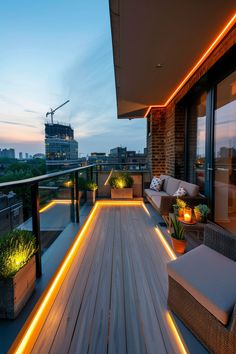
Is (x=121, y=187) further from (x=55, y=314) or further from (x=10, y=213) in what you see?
(x=55, y=314)

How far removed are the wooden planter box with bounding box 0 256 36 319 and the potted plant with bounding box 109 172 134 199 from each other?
4074 millimetres

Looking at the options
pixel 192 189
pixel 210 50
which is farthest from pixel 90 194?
pixel 210 50

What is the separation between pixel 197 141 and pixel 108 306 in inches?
134

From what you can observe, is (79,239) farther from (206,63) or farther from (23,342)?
(206,63)

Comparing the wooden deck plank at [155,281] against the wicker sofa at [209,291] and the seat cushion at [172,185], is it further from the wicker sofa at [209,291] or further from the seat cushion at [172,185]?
the seat cushion at [172,185]

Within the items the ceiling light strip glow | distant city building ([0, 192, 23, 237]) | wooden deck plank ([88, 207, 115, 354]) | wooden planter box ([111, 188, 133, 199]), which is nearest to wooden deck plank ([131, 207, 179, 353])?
wooden deck plank ([88, 207, 115, 354])

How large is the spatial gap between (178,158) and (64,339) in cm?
416

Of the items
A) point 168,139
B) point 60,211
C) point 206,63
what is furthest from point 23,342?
point 168,139

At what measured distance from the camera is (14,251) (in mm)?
1367

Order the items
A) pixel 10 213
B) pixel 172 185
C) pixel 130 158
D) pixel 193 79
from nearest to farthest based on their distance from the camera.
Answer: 1. pixel 10 213
2. pixel 193 79
3. pixel 172 185
4. pixel 130 158

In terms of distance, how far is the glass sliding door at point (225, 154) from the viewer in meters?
2.63

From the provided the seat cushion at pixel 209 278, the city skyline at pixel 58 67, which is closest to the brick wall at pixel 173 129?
the city skyline at pixel 58 67

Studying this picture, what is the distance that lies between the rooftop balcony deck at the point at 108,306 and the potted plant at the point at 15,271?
0.50 ft

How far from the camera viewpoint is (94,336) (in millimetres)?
1271
